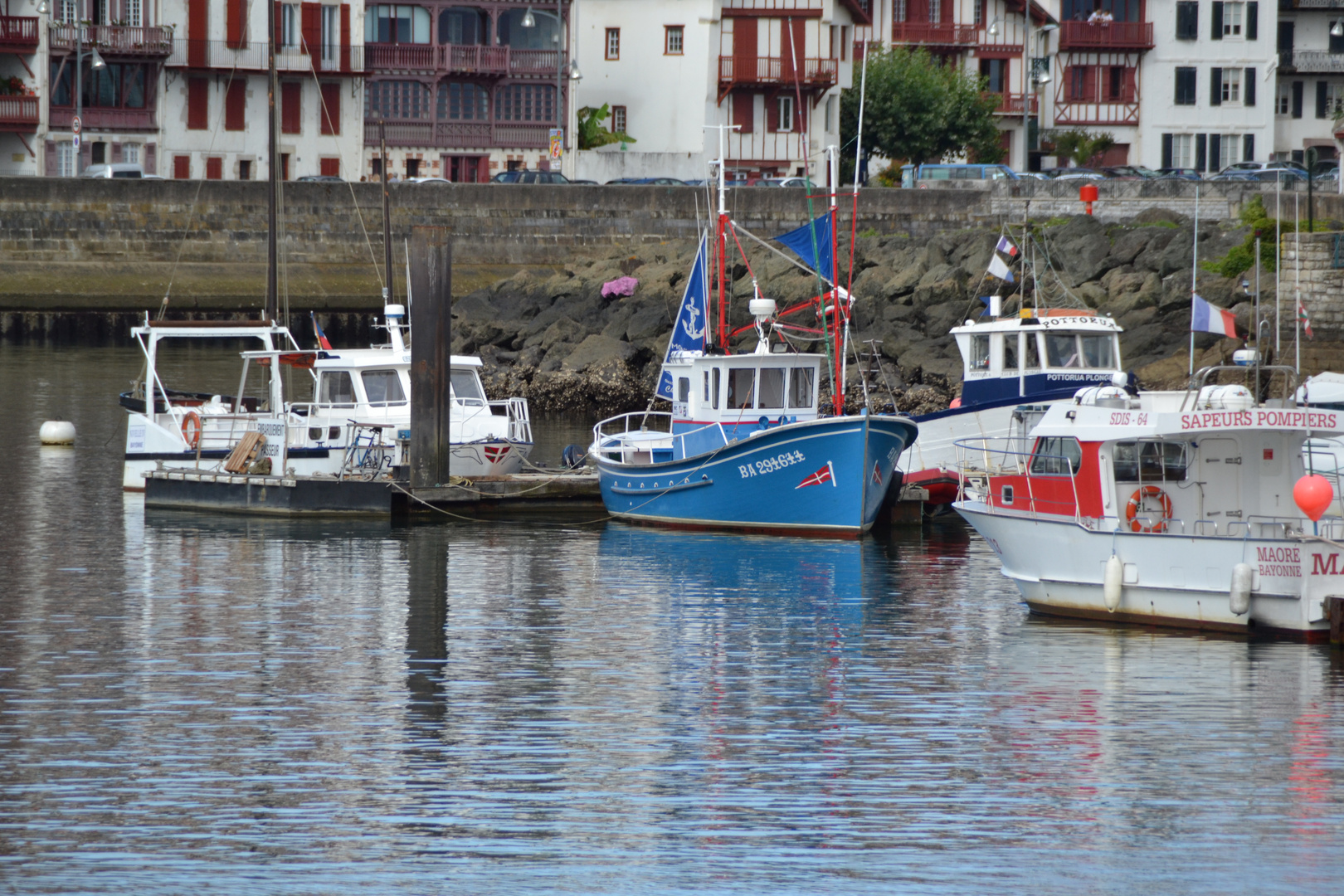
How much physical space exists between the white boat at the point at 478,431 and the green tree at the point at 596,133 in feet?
149

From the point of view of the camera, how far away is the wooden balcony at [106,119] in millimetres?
72188

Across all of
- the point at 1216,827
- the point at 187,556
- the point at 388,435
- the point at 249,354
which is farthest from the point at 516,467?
the point at 1216,827

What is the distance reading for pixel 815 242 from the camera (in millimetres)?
26625

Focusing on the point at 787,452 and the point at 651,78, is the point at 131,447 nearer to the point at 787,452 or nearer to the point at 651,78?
the point at 787,452

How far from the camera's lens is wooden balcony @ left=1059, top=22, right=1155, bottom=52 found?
267 feet

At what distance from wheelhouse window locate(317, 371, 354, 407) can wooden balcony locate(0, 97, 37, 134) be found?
4510 centimetres

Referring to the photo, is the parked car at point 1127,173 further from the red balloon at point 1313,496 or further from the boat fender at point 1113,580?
the red balloon at point 1313,496

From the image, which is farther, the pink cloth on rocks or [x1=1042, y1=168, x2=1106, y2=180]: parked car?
[x1=1042, y1=168, x2=1106, y2=180]: parked car

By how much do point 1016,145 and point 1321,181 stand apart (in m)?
27.4

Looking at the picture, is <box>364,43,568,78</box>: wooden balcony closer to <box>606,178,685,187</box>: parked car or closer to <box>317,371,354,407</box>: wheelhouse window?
<box>606,178,685,187</box>: parked car

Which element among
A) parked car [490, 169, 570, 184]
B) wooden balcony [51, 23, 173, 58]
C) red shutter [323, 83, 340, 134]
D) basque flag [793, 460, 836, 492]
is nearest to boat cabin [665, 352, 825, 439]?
basque flag [793, 460, 836, 492]

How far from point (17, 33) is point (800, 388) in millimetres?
52083

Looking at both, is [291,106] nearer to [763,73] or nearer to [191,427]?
[763,73]

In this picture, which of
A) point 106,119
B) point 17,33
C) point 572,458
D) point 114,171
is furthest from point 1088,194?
point 17,33
